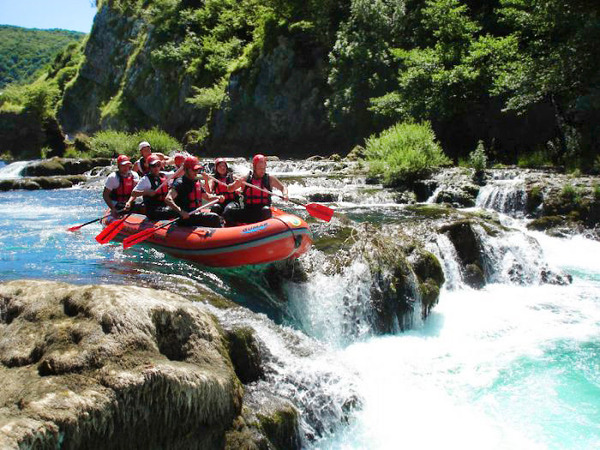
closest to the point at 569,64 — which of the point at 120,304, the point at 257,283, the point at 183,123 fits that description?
the point at 257,283

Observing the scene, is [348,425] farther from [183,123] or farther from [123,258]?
[183,123]

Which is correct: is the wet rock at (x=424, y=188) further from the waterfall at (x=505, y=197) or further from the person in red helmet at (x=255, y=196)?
the person in red helmet at (x=255, y=196)

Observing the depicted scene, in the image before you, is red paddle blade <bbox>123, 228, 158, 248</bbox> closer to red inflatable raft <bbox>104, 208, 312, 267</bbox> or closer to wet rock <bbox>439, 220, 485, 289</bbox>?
red inflatable raft <bbox>104, 208, 312, 267</bbox>

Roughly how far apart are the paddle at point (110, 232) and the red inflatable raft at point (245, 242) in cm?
92

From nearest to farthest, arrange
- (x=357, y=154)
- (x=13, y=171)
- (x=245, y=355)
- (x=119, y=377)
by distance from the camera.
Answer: (x=119, y=377), (x=245, y=355), (x=357, y=154), (x=13, y=171)

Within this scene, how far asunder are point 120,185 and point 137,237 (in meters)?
1.99

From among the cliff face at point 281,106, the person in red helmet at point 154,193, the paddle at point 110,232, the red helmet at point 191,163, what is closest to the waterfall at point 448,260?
the red helmet at point 191,163

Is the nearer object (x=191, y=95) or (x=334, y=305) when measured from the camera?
(x=334, y=305)

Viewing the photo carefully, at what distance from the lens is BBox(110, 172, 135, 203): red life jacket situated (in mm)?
8492

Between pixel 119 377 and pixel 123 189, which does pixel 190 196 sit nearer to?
pixel 123 189

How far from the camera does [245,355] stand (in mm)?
4547

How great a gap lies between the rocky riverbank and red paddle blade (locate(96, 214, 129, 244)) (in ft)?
9.56

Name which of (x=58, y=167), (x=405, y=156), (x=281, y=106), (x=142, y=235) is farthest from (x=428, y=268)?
(x=281, y=106)

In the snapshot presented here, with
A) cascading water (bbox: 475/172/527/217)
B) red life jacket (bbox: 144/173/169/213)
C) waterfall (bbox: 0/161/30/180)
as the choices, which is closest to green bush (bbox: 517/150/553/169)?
cascading water (bbox: 475/172/527/217)
